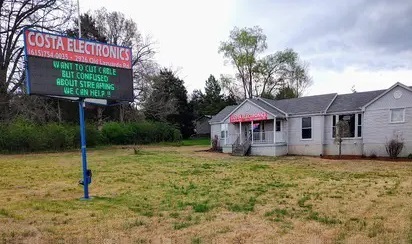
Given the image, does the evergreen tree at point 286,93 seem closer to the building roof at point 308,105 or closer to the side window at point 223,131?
the side window at point 223,131

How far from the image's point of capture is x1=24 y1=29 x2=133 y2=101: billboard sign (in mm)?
7871

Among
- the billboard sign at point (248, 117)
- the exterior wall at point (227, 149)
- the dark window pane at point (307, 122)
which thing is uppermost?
the billboard sign at point (248, 117)

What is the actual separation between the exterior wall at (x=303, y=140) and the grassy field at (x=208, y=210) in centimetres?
1157

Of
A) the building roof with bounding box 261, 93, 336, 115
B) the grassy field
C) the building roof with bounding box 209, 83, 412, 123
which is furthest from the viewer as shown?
the building roof with bounding box 261, 93, 336, 115

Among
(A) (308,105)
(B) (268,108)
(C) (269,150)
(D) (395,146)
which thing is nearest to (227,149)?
(C) (269,150)

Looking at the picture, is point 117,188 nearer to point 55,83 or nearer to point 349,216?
point 55,83

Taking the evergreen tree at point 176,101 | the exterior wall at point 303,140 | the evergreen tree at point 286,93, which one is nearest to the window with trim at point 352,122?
the exterior wall at point 303,140

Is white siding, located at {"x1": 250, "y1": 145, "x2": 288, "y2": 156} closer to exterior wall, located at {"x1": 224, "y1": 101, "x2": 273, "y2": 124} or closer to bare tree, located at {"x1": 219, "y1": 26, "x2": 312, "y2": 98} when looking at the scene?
exterior wall, located at {"x1": 224, "y1": 101, "x2": 273, "y2": 124}

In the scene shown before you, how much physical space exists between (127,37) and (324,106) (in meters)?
26.6

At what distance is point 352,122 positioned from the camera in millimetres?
22250

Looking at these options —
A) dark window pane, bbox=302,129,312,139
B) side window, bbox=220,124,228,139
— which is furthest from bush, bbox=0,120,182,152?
dark window pane, bbox=302,129,312,139

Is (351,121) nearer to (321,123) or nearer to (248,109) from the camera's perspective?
(321,123)

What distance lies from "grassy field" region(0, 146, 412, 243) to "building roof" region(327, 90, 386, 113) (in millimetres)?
11280

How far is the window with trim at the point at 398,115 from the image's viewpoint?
65.0ft
